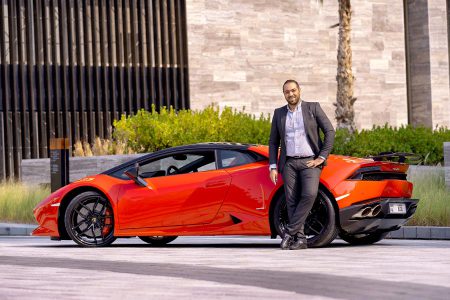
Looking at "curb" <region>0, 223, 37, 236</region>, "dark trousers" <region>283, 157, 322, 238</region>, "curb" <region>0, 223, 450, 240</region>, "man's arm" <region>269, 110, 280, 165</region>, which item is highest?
"man's arm" <region>269, 110, 280, 165</region>

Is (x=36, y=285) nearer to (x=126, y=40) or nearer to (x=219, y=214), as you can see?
(x=219, y=214)

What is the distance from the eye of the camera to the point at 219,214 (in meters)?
14.1

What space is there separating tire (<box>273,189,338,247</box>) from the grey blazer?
0.49 m

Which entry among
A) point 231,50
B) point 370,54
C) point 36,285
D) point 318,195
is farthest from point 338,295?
point 370,54

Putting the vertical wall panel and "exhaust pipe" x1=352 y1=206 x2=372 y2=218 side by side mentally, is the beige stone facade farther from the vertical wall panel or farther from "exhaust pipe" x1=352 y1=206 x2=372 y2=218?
"exhaust pipe" x1=352 y1=206 x2=372 y2=218

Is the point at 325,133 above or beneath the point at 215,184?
above

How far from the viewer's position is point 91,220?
48.4 ft

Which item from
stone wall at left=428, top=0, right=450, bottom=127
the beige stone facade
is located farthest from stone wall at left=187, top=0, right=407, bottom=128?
stone wall at left=428, top=0, right=450, bottom=127

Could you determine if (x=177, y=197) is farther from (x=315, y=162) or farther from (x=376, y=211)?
(x=376, y=211)

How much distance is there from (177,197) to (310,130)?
1939 millimetres

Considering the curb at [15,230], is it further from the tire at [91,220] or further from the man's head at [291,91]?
the man's head at [291,91]

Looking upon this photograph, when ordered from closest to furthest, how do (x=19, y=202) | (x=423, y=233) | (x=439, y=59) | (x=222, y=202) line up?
1. (x=222, y=202)
2. (x=423, y=233)
3. (x=19, y=202)
4. (x=439, y=59)

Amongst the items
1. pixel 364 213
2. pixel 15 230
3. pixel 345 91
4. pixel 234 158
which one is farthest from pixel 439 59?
pixel 364 213

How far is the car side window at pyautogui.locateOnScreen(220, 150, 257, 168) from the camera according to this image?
1423 cm
